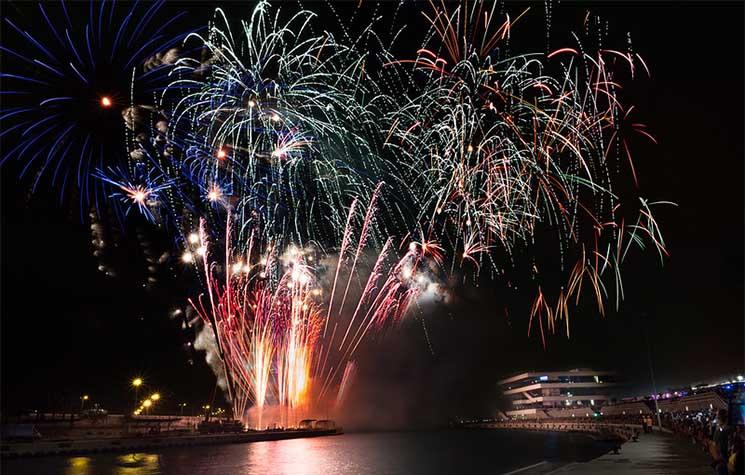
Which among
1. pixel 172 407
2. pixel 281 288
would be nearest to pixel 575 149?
pixel 281 288

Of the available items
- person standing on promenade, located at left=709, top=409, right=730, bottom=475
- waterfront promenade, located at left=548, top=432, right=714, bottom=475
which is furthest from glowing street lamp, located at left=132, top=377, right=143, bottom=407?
person standing on promenade, located at left=709, top=409, right=730, bottom=475

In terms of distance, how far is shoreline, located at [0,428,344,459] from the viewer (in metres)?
38.4

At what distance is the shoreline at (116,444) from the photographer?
38.4 metres

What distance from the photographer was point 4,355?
54.8 m

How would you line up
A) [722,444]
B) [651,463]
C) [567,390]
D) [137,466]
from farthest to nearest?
[567,390]
[137,466]
[651,463]
[722,444]

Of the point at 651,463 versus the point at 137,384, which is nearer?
the point at 651,463

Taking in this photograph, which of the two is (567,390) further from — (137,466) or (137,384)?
(137,466)

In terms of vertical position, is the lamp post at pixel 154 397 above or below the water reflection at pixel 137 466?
above

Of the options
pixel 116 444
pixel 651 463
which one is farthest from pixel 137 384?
pixel 651 463

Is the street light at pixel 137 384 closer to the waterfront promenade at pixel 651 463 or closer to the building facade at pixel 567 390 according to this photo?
the waterfront promenade at pixel 651 463

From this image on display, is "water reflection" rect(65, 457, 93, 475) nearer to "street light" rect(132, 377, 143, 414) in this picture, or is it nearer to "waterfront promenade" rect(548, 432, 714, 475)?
"waterfront promenade" rect(548, 432, 714, 475)

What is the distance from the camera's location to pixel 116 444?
1764 inches

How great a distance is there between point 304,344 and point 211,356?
32979 millimetres

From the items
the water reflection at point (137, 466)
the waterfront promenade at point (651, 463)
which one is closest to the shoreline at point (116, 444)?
the water reflection at point (137, 466)
